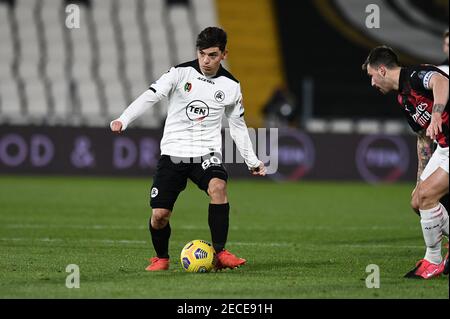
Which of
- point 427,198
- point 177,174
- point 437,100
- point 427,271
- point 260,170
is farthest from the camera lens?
point 260,170

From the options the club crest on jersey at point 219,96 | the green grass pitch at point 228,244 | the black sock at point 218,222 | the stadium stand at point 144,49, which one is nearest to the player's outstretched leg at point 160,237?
the green grass pitch at point 228,244

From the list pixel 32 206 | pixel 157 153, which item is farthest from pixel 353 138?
pixel 32 206

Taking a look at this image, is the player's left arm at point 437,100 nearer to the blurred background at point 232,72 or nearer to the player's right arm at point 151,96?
the player's right arm at point 151,96

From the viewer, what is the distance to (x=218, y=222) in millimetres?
8758

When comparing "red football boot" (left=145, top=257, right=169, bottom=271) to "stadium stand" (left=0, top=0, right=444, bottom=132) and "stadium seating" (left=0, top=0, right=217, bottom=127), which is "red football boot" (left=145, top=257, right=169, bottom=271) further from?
"stadium seating" (left=0, top=0, right=217, bottom=127)

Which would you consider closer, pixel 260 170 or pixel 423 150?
pixel 260 170

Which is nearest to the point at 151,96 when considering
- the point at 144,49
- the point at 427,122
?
the point at 427,122

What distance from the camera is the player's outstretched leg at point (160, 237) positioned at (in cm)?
870

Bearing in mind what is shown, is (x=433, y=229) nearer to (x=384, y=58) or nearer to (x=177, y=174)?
(x=384, y=58)

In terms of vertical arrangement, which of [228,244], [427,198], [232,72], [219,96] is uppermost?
[232,72]

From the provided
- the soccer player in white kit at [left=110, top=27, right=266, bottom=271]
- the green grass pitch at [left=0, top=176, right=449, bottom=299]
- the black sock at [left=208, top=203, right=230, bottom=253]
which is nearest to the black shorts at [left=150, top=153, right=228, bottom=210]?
the soccer player in white kit at [left=110, top=27, right=266, bottom=271]

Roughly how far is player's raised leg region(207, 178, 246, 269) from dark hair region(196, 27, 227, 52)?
1.19m

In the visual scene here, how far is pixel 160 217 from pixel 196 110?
1.02m
